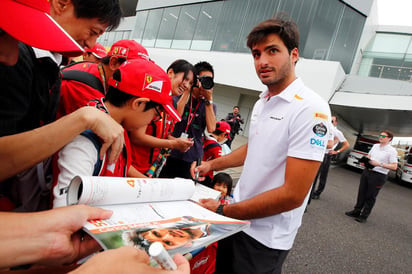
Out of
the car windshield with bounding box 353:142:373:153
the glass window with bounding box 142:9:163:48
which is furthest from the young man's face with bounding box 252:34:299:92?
the glass window with bounding box 142:9:163:48

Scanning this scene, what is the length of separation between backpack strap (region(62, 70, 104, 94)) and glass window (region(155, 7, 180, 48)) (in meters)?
15.9

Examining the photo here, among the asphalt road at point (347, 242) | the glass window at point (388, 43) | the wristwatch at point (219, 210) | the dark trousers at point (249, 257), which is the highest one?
the glass window at point (388, 43)

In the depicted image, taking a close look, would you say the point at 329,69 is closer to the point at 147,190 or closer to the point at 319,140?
the point at 319,140

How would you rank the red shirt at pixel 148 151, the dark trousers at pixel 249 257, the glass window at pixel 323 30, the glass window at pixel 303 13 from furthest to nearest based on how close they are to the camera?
the glass window at pixel 323 30
the glass window at pixel 303 13
the red shirt at pixel 148 151
the dark trousers at pixel 249 257

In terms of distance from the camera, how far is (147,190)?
0.85 metres

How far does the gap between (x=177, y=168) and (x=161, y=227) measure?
6.34 ft

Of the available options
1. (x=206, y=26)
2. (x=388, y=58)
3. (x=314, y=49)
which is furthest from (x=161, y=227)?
(x=388, y=58)

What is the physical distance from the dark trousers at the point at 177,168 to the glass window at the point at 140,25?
62.7 feet

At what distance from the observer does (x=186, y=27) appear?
50.0ft

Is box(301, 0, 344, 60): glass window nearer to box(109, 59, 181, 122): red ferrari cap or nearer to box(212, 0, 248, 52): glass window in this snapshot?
box(212, 0, 248, 52): glass window

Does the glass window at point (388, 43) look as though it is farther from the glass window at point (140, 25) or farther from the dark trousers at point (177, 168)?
the dark trousers at point (177, 168)

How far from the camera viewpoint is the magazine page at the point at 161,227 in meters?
0.58

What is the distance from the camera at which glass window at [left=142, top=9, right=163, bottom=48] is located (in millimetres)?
17484

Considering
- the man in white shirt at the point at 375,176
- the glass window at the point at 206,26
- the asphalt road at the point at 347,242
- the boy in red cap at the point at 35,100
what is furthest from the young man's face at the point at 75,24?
the glass window at the point at 206,26
